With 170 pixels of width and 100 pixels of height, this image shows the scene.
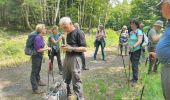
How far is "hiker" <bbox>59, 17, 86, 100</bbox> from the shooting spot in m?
6.49

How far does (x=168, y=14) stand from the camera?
3.88m

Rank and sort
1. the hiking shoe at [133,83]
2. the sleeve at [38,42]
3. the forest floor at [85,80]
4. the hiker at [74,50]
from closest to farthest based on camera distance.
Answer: the hiker at [74,50] → the sleeve at [38,42] → the forest floor at [85,80] → the hiking shoe at [133,83]

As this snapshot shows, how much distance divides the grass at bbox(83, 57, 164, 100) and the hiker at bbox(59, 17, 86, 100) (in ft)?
4.56

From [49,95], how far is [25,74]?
17.9 feet

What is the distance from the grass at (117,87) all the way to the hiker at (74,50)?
4.56ft

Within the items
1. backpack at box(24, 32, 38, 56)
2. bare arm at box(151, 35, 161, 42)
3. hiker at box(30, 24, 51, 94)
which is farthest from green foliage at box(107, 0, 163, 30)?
backpack at box(24, 32, 38, 56)

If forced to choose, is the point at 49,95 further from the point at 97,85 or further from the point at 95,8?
the point at 95,8

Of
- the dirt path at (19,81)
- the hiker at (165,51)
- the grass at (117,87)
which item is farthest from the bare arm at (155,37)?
the hiker at (165,51)

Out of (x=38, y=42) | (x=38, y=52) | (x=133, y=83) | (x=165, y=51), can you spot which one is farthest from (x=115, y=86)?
(x=165, y=51)

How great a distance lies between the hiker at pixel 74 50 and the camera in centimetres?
649

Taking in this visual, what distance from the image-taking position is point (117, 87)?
9.30 m

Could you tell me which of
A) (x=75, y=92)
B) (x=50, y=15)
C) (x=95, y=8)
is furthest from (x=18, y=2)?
(x=75, y=92)

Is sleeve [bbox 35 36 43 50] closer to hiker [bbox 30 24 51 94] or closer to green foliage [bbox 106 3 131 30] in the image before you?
hiker [bbox 30 24 51 94]

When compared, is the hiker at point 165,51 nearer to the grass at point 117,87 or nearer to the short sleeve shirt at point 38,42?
the grass at point 117,87
